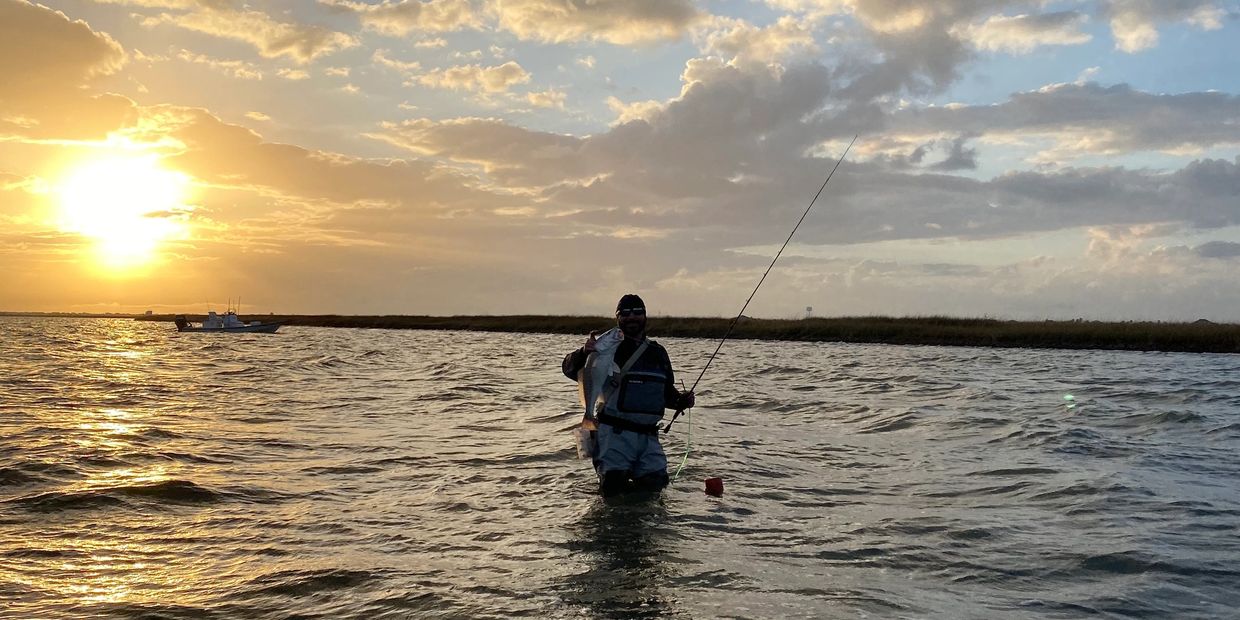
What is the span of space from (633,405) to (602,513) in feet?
4.41

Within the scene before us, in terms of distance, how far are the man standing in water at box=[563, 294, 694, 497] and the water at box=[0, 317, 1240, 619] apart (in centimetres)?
45

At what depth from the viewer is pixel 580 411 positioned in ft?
70.7

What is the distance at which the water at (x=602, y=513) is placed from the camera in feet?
24.0

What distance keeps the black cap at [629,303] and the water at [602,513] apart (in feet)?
8.06

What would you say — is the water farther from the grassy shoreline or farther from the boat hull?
the boat hull

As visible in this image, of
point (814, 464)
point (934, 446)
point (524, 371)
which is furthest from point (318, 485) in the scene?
point (524, 371)

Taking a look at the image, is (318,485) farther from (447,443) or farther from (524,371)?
(524,371)

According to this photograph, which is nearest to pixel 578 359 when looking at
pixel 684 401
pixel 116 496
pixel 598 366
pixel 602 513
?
pixel 598 366

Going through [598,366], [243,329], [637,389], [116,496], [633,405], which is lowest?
[116,496]

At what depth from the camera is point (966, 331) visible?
60281 mm

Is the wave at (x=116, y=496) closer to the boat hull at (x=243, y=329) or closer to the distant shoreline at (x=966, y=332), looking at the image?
the distant shoreline at (x=966, y=332)

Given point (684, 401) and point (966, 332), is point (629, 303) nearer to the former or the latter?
point (684, 401)

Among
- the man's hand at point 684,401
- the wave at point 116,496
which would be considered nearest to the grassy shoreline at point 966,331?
the man's hand at point 684,401

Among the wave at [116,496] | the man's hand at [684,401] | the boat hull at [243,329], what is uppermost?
the man's hand at [684,401]
